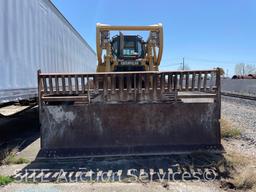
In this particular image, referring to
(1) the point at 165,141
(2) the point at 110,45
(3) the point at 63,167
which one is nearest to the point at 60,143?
(3) the point at 63,167

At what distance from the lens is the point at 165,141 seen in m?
5.89

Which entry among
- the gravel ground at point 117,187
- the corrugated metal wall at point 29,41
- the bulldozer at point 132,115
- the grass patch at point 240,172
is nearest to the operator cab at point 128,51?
the corrugated metal wall at point 29,41

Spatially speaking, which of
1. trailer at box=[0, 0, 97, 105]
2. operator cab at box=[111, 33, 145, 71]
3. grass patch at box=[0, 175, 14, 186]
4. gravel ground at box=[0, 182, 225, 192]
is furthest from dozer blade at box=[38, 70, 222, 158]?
operator cab at box=[111, 33, 145, 71]

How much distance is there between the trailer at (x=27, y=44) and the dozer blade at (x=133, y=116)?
3.11 feet

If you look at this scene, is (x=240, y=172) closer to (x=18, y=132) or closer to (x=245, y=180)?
(x=245, y=180)

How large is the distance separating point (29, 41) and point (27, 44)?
0.59ft

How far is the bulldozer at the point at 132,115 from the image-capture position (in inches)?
229

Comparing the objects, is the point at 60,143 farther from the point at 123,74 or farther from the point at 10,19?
the point at 10,19

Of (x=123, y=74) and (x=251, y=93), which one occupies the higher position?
(x=123, y=74)

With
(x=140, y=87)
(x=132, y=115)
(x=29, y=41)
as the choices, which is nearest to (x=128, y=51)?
(x=29, y=41)

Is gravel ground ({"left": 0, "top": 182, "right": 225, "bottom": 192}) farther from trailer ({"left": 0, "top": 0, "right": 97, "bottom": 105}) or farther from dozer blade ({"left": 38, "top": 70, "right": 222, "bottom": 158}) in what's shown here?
trailer ({"left": 0, "top": 0, "right": 97, "bottom": 105})

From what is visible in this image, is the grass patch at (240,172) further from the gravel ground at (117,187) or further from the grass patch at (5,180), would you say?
the grass patch at (5,180)

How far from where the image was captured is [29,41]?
7633 millimetres

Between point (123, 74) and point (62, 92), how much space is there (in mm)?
1183
